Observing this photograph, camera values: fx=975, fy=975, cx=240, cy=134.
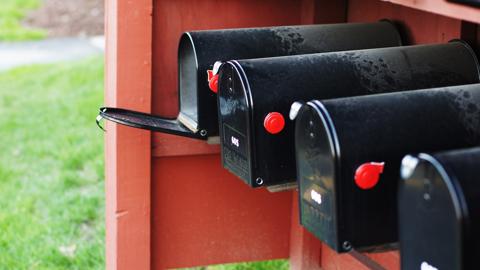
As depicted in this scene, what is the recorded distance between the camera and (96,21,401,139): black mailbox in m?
2.92

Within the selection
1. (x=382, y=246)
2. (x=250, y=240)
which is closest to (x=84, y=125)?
(x=250, y=240)

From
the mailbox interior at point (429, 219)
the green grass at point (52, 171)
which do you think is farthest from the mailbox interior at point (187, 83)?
the green grass at point (52, 171)

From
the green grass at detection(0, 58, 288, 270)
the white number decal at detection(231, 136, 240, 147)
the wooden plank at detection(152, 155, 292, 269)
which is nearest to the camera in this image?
the white number decal at detection(231, 136, 240, 147)

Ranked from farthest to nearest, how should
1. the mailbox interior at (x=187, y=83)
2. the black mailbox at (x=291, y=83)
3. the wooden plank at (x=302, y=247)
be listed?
1. the wooden plank at (x=302, y=247)
2. the mailbox interior at (x=187, y=83)
3. the black mailbox at (x=291, y=83)

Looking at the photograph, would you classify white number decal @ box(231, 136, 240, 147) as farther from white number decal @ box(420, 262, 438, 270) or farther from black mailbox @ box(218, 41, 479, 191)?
white number decal @ box(420, 262, 438, 270)

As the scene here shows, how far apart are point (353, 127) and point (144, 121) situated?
3.39 feet

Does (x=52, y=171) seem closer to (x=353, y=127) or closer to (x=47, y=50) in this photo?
(x=47, y=50)

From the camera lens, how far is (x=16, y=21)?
1062 centimetres

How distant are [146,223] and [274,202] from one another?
508 mm

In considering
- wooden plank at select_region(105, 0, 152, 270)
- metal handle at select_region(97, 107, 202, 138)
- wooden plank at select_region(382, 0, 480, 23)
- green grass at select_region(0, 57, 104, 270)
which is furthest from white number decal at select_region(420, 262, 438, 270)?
green grass at select_region(0, 57, 104, 270)

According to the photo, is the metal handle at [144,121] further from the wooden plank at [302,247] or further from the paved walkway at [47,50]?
the paved walkway at [47,50]

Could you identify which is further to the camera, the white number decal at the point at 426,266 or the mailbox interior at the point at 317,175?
the mailbox interior at the point at 317,175

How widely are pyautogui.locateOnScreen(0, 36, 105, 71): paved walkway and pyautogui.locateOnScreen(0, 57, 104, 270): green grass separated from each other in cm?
54

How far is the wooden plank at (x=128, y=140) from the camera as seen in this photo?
3207 mm
